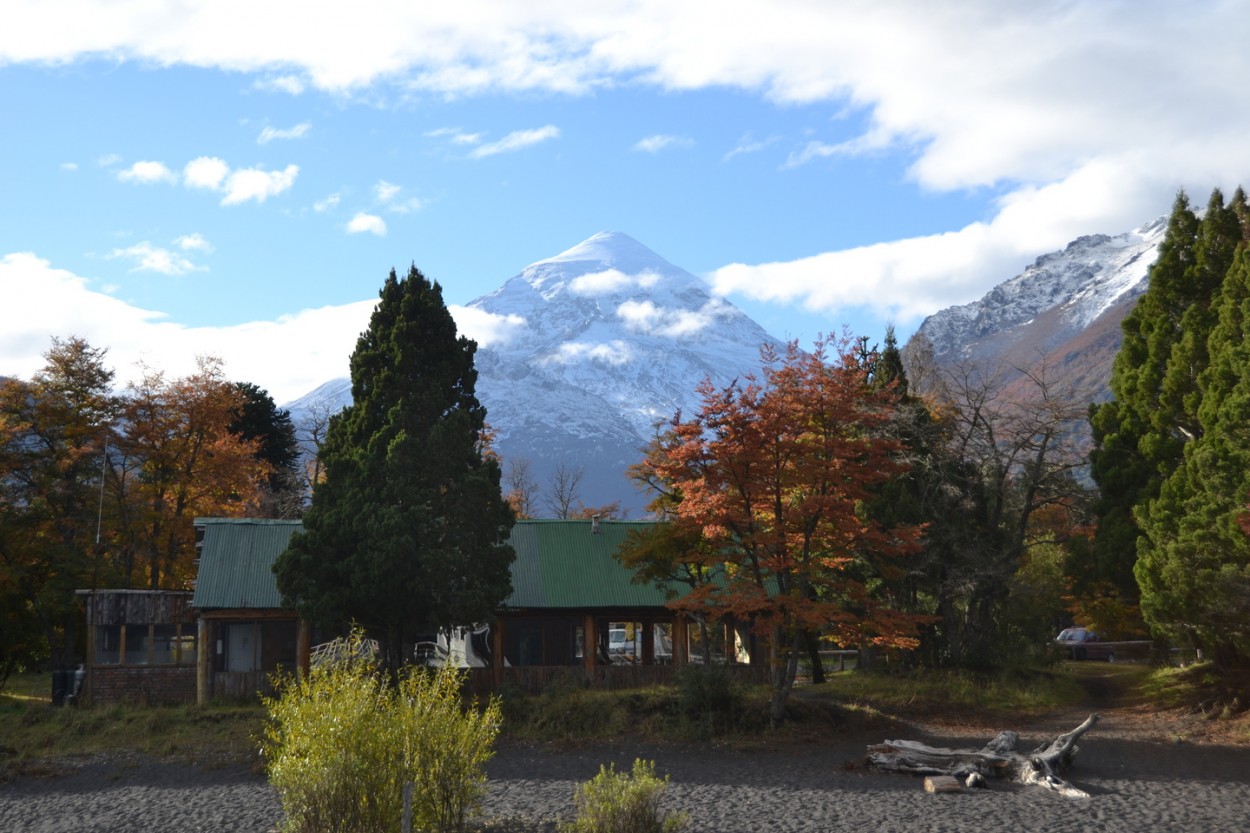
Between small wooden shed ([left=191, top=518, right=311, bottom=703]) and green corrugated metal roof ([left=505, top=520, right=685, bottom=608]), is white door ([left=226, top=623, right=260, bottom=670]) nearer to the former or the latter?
small wooden shed ([left=191, top=518, right=311, bottom=703])

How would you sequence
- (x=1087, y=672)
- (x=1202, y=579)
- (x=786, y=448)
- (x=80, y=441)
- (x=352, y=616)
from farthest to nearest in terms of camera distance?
(x=1087, y=672) → (x=80, y=441) → (x=352, y=616) → (x=786, y=448) → (x=1202, y=579)

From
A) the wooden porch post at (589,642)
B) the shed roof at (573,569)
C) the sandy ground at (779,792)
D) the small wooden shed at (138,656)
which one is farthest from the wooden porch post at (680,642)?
the small wooden shed at (138,656)

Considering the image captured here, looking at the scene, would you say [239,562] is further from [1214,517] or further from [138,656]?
[1214,517]

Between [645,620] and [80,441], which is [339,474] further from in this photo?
[80,441]

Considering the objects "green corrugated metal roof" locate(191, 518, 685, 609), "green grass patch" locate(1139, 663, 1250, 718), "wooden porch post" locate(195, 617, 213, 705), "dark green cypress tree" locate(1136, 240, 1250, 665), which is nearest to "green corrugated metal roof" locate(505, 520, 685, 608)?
"green corrugated metal roof" locate(191, 518, 685, 609)

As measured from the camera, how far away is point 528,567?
3006 centimetres

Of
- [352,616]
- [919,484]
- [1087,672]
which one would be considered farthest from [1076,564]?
[352,616]

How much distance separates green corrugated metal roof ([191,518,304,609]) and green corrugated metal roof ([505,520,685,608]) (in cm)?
618

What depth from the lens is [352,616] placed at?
80.0ft

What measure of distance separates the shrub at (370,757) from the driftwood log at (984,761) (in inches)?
328

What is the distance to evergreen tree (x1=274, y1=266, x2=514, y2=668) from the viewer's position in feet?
78.9

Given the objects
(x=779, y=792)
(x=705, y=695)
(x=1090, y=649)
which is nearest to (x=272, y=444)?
(x=705, y=695)

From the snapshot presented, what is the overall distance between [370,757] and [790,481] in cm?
1238

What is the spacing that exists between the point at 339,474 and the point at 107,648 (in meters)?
8.90
